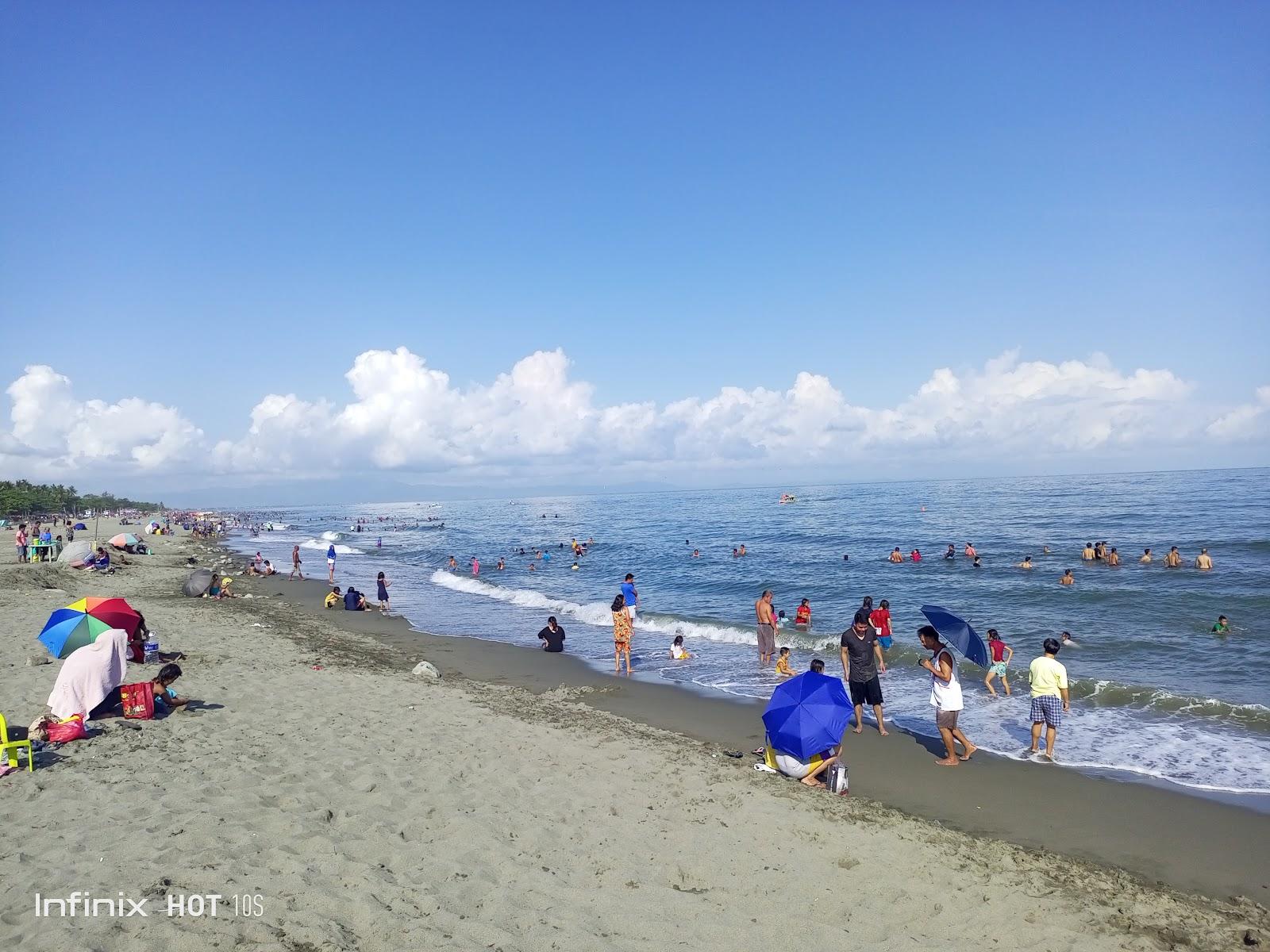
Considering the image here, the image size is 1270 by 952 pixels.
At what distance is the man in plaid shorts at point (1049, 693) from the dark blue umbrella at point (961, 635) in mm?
667

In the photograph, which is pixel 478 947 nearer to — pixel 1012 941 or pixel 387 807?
pixel 387 807

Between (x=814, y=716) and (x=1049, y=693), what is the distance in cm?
411

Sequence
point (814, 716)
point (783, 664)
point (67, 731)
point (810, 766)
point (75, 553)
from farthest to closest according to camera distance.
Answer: point (75, 553) → point (783, 664) → point (810, 766) → point (814, 716) → point (67, 731)

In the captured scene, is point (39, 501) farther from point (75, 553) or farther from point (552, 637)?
point (552, 637)

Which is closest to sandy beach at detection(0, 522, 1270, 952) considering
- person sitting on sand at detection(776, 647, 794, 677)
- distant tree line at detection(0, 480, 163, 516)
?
person sitting on sand at detection(776, 647, 794, 677)

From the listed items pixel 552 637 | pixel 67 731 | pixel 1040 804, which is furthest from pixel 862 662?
pixel 67 731

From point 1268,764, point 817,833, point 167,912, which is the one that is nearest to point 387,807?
point 167,912

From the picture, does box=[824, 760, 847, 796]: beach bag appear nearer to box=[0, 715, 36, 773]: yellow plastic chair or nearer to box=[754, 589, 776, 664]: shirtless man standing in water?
box=[754, 589, 776, 664]: shirtless man standing in water

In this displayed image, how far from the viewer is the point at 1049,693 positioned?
9992 mm

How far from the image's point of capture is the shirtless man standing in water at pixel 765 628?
54.1 ft

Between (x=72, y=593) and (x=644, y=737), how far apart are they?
2164cm

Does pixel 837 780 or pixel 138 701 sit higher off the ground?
pixel 138 701

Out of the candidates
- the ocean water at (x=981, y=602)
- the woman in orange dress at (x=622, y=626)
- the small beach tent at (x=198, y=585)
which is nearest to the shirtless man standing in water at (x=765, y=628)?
the ocean water at (x=981, y=602)

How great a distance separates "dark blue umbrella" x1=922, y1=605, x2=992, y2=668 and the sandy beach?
5.18ft
